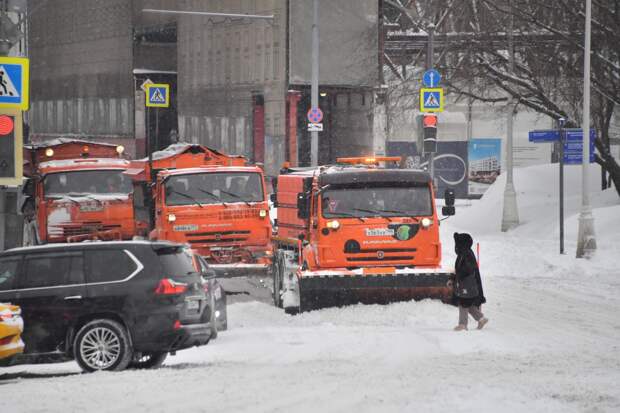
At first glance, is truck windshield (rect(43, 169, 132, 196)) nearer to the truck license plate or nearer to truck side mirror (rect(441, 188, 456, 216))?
the truck license plate

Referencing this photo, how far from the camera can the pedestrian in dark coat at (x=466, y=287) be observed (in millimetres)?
17359

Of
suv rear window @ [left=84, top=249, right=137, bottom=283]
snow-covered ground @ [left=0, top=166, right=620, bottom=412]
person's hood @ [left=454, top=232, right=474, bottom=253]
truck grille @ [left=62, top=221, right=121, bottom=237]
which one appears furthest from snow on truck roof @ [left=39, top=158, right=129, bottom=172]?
suv rear window @ [left=84, top=249, right=137, bottom=283]

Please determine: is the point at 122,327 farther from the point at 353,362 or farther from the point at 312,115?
the point at 312,115

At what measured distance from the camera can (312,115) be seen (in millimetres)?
41219

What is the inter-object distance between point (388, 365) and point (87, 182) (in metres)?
15.5

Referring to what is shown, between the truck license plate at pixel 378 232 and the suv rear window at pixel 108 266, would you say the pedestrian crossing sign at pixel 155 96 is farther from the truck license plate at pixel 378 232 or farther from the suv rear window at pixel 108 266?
the suv rear window at pixel 108 266

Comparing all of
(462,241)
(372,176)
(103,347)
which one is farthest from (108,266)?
(372,176)

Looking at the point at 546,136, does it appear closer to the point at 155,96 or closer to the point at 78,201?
the point at 155,96

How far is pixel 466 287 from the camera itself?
1744 cm

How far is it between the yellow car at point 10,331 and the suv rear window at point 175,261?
70.0 inches

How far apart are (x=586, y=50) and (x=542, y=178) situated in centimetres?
1528

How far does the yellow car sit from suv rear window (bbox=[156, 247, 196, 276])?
1.78 meters

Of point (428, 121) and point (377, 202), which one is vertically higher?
point (428, 121)

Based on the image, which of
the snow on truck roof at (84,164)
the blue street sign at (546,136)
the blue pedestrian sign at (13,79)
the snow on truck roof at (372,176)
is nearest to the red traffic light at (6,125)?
the blue pedestrian sign at (13,79)
